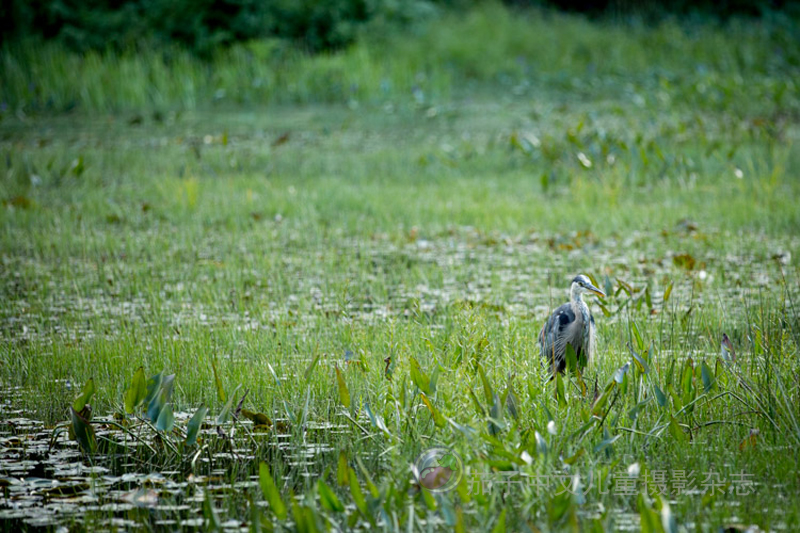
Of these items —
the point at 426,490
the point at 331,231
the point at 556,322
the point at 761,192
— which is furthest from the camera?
the point at 761,192

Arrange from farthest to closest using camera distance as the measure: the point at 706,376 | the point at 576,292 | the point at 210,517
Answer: the point at 576,292 < the point at 706,376 < the point at 210,517

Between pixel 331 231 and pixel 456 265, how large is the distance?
132 centimetres

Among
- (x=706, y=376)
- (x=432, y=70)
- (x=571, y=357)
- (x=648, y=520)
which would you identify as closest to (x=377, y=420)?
(x=571, y=357)

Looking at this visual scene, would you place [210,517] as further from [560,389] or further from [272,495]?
[560,389]

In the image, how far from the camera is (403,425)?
9.68ft

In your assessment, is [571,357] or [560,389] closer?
[560,389]

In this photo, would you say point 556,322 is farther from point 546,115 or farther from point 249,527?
point 546,115

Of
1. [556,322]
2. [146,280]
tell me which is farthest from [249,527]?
[146,280]

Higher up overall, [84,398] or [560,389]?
[84,398]

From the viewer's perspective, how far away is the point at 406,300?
15.1 ft

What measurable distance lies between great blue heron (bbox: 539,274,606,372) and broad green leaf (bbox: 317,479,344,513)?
137 centimetres

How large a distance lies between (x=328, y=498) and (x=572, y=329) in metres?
1.50

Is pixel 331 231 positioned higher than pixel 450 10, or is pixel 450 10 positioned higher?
pixel 450 10

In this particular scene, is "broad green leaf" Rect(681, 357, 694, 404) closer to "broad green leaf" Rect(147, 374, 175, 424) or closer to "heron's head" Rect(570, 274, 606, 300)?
"heron's head" Rect(570, 274, 606, 300)
